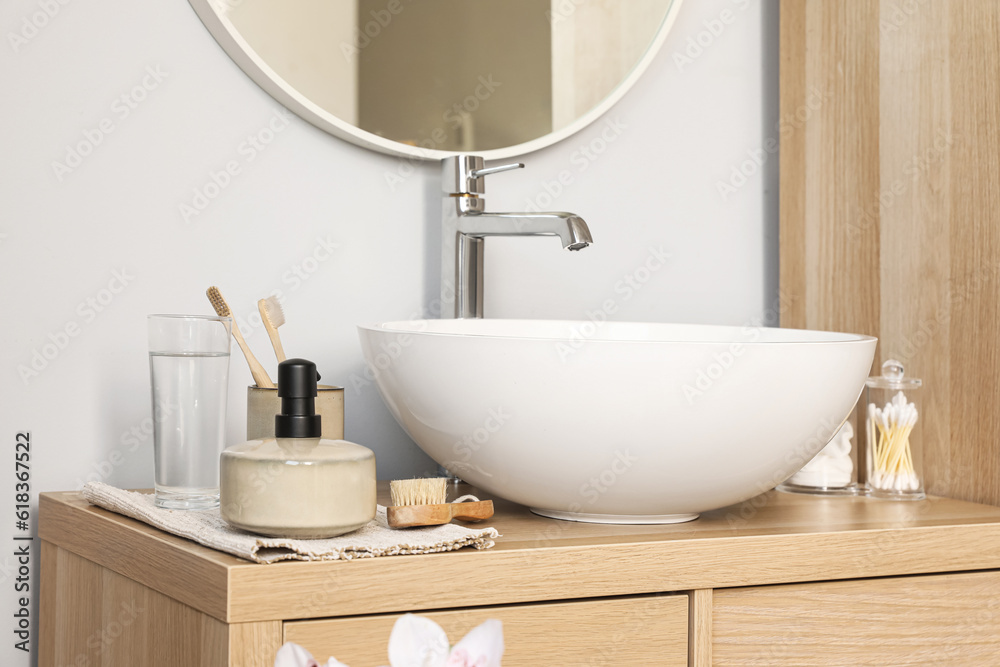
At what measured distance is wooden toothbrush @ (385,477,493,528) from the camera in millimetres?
701

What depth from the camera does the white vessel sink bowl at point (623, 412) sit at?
71cm

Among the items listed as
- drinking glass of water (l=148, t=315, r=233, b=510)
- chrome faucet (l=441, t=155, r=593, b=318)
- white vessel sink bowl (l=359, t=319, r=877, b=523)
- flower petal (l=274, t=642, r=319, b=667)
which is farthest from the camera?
chrome faucet (l=441, t=155, r=593, b=318)

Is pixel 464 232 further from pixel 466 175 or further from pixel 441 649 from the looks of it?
pixel 441 649

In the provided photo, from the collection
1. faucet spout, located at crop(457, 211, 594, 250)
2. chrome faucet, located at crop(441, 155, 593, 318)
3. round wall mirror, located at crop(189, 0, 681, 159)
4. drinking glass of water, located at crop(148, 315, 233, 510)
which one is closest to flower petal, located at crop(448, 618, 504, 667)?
drinking glass of water, located at crop(148, 315, 233, 510)

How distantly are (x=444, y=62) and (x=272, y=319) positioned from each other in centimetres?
43

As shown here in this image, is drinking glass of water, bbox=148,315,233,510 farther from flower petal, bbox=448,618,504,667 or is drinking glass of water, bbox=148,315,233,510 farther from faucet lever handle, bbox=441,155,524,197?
flower petal, bbox=448,618,504,667

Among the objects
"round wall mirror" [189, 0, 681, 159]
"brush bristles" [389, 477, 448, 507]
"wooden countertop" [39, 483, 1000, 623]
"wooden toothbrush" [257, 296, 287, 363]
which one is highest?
"round wall mirror" [189, 0, 681, 159]

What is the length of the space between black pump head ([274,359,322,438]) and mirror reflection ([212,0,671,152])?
0.53 m

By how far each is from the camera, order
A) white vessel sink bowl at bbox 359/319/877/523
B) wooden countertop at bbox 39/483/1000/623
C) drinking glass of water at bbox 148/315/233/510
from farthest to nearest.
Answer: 1. drinking glass of water at bbox 148/315/233/510
2. white vessel sink bowl at bbox 359/319/877/523
3. wooden countertop at bbox 39/483/1000/623

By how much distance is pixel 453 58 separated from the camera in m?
1.15

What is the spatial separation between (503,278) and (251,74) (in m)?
0.39

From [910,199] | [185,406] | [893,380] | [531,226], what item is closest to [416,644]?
[185,406]

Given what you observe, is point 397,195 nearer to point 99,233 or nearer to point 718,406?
point 99,233

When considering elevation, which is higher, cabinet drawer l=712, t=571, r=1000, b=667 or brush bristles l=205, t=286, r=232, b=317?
brush bristles l=205, t=286, r=232, b=317
